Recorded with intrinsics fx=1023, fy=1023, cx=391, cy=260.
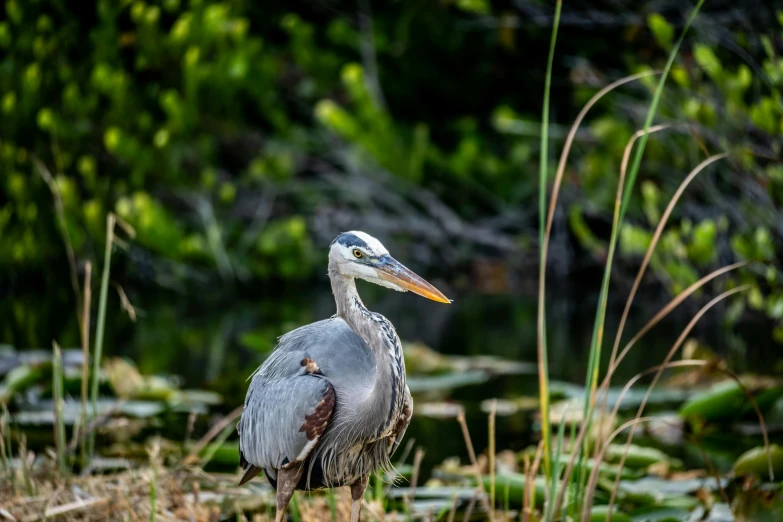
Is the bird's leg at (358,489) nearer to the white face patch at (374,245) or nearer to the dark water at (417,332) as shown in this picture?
the white face patch at (374,245)

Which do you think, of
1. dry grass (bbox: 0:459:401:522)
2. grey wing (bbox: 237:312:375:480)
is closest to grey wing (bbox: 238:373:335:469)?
grey wing (bbox: 237:312:375:480)

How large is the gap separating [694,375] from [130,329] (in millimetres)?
4207

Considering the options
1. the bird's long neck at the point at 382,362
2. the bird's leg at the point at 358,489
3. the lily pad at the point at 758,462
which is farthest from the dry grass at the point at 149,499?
the lily pad at the point at 758,462

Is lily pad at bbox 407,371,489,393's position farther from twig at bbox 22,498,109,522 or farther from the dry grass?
twig at bbox 22,498,109,522

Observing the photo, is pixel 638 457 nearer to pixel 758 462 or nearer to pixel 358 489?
pixel 758 462

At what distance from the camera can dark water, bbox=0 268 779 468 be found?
5.15 meters

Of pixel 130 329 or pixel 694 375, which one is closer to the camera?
pixel 694 375

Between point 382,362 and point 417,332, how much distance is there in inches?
215

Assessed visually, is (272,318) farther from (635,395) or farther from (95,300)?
(635,395)

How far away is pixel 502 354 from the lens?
6.58m

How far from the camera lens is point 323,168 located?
10.6 metres

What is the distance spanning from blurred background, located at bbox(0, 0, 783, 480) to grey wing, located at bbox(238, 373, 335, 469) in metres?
3.70

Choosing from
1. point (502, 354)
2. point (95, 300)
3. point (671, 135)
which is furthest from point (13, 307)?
point (671, 135)

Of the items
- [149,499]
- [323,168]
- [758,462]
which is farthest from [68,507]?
[323,168]
